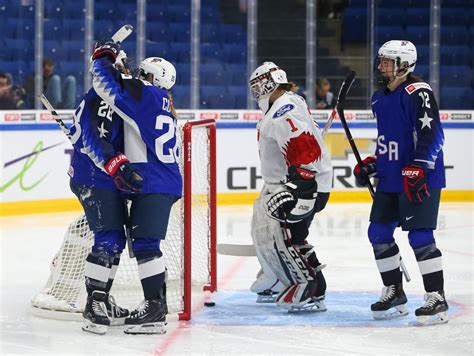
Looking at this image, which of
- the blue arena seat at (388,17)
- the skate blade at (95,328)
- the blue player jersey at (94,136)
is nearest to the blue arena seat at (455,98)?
the blue arena seat at (388,17)

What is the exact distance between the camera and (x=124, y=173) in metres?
4.41

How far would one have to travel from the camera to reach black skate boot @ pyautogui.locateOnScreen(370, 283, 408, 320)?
4.93 meters

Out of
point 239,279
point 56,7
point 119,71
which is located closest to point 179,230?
point 239,279

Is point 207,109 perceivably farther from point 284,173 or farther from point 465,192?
point 284,173

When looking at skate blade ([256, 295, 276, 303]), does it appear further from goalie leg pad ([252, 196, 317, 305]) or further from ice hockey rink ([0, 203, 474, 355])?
goalie leg pad ([252, 196, 317, 305])

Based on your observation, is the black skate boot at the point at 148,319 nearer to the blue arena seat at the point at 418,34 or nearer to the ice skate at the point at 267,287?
the ice skate at the point at 267,287

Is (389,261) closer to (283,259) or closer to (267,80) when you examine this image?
(283,259)

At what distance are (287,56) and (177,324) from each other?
599cm

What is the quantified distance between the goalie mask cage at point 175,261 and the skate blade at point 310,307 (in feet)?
1.53

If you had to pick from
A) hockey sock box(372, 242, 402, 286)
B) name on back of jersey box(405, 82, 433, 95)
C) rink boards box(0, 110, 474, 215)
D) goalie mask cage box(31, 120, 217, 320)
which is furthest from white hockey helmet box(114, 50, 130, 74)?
rink boards box(0, 110, 474, 215)

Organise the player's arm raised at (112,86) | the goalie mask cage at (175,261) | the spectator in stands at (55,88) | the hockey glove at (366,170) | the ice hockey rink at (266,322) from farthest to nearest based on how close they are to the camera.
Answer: the spectator in stands at (55,88) < the hockey glove at (366,170) < the goalie mask cage at (175,261) < the player's arm raised at (112,86) < the ice hockey rink at (266,322)

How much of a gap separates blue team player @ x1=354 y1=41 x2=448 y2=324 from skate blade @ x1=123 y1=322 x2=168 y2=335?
93cm

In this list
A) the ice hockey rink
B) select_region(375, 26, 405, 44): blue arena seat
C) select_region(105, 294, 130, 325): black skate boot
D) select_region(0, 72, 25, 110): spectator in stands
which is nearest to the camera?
the ice hockey rink

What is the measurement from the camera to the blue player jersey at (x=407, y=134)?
15.4ft
